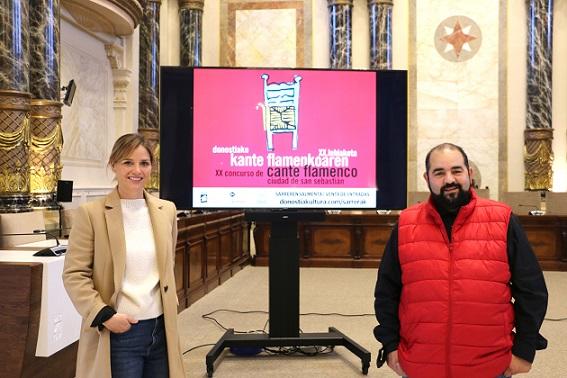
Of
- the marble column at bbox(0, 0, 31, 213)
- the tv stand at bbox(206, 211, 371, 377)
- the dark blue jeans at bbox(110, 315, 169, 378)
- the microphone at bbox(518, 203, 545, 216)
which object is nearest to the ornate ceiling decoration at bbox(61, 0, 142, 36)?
the marble column at bbox(0, 0, 31, 213)

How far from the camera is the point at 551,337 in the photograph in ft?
16.5

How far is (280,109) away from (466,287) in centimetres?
216

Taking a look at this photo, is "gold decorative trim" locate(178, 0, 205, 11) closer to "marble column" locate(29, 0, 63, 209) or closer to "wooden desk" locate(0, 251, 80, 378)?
Answer: "marble column" locate(29, 0, 63, 209)

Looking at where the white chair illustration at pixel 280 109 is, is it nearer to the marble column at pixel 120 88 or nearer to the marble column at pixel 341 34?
the marble column at pixel 120 88

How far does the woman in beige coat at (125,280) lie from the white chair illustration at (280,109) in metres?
1.70

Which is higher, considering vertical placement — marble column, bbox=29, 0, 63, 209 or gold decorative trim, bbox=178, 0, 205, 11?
gold decorative trim, bbox=178, 0, 205, 11

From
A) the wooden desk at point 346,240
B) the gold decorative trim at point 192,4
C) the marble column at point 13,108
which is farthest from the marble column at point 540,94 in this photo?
the marble column at point 13,108

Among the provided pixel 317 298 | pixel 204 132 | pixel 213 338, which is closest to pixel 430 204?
pixel 204 132

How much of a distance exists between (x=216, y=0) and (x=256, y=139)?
31.0 feet

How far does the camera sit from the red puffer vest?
198 cm

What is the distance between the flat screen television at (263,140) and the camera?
149 inches

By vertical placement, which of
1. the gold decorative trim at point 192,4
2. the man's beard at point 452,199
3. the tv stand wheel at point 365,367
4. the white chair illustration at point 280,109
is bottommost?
the tv stand wheel at point 365,367

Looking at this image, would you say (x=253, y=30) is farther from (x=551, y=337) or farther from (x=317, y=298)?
(x=551, y=337)

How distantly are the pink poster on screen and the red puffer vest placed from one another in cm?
182
